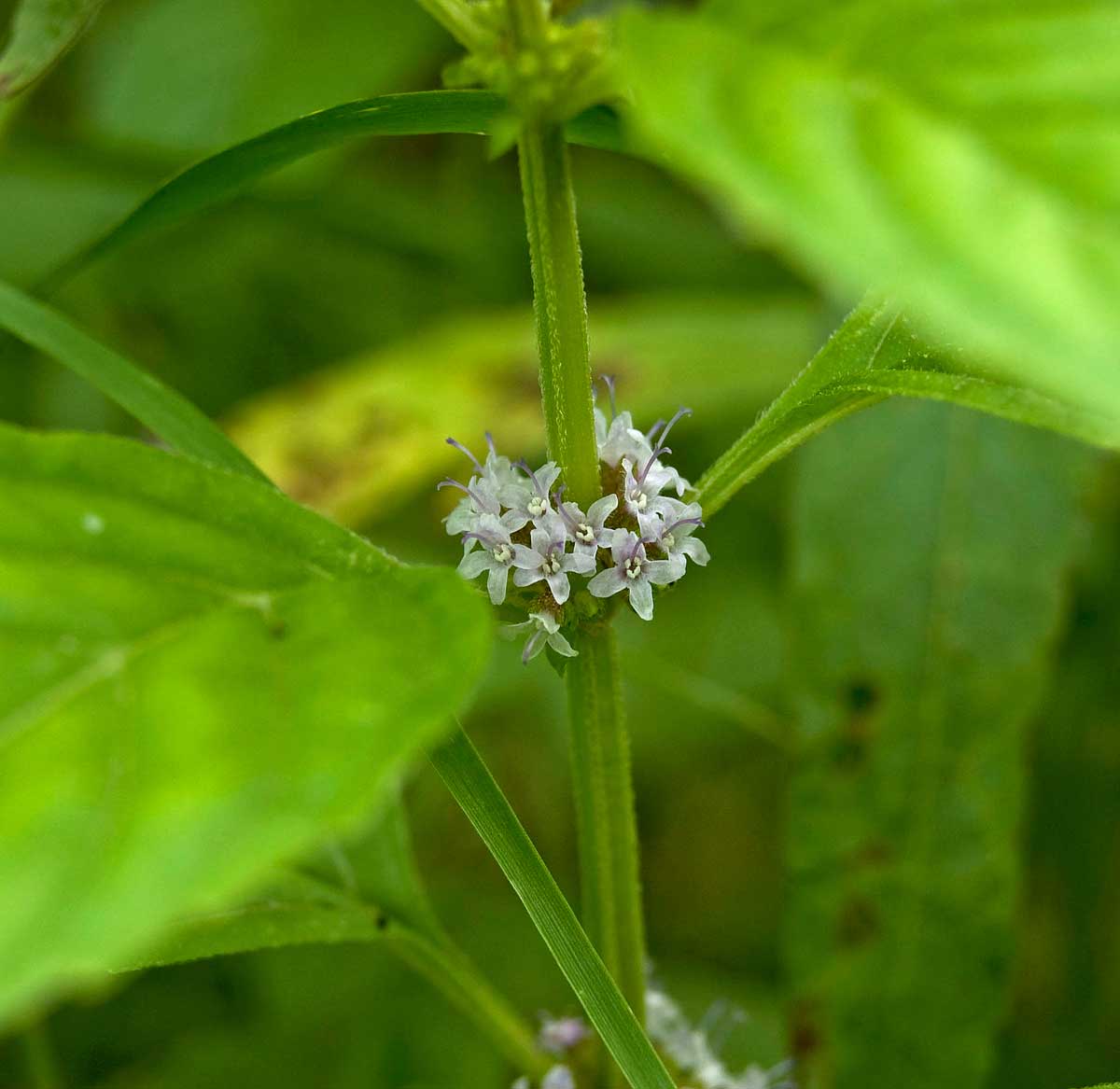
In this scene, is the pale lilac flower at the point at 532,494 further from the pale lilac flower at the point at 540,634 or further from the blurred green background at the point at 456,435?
the blurred green background at the point at 456,435

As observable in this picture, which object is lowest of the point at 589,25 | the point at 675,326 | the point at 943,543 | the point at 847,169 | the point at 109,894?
the point at 109,894

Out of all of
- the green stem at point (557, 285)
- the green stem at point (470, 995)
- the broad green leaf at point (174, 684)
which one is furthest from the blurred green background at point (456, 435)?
the broad green leaf at point (174, 684)

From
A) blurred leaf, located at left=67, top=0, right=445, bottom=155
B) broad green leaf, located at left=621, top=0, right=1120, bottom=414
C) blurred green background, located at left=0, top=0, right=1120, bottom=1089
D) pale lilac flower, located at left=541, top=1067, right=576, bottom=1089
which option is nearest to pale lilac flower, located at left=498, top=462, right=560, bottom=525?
broad green leaf, located at left=621, top=0, right=1120, bottom=414

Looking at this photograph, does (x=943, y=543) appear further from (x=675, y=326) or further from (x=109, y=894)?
(x=109, y=894)

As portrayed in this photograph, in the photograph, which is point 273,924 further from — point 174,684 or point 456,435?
point 456,435

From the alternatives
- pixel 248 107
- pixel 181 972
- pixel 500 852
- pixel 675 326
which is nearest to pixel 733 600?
pixel 675 326
